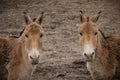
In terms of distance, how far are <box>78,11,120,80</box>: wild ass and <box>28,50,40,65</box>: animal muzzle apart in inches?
43.6

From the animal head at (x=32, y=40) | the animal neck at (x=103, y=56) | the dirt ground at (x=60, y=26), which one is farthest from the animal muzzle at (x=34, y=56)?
the dirt ground at (x=60, y=26)

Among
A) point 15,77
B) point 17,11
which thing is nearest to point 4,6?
point 17,11

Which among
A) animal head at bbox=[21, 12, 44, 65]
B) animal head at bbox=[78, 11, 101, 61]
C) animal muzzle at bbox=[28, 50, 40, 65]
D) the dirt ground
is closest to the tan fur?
animal head at bbox=[78, 11, 101, 61]

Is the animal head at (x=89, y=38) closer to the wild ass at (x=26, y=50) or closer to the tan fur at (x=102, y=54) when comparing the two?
the tan fur at (x=102, y=54)

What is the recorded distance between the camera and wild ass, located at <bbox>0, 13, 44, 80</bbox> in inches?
392

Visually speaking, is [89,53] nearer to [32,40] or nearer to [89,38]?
[89,38]

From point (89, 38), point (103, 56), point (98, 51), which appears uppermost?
point (89, 38)

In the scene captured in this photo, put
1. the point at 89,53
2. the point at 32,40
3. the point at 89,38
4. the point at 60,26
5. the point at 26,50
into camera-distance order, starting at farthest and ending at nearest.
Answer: the point at 60,26 → the point at 26,50 → the point at 89,38 → the point at 32,40 → the point at 89,53

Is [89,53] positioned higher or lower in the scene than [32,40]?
lower

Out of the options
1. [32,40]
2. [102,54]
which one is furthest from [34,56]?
[102,54]

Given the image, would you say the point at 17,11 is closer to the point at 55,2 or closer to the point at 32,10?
the point at 32,10

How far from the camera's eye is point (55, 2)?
22906mm

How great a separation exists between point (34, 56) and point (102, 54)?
203 cm

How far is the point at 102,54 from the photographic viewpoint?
1085cm
